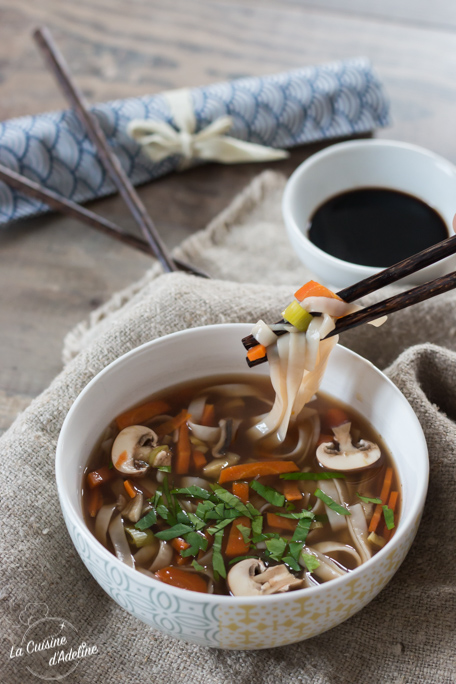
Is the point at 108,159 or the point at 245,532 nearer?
the point at 245,532

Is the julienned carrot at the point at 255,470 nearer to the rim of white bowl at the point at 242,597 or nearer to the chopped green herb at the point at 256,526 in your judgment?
the chopped green herb at the point at 256,526

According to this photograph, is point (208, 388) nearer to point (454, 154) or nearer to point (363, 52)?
point (454, 154)

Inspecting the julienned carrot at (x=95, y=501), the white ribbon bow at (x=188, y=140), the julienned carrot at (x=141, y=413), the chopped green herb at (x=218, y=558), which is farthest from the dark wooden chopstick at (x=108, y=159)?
the chopped green herb at (x=218, y=558)

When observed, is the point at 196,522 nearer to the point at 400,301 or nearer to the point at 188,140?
the point at 400,301

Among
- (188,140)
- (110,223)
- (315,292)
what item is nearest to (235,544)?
(315,292)

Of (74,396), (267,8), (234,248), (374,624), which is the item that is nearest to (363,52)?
(267,8)
